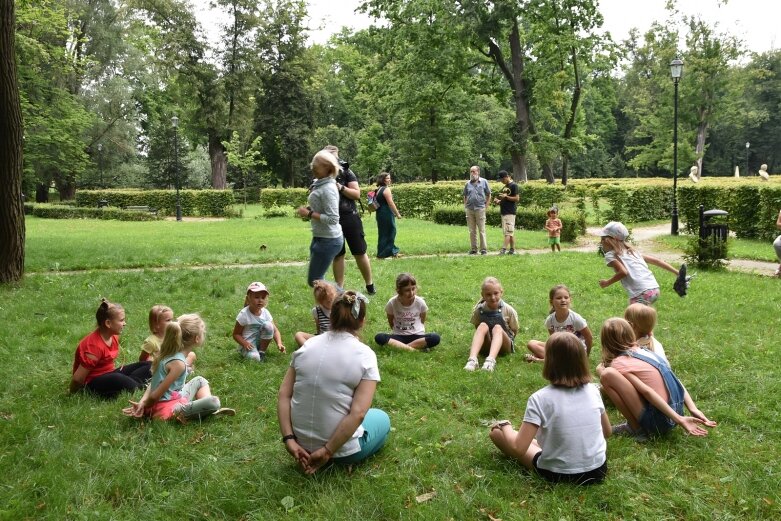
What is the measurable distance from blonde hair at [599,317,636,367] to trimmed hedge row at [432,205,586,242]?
11.9m

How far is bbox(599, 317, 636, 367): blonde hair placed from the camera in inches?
161

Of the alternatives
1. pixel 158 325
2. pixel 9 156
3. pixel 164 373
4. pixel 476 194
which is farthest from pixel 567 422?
pixel 476 194

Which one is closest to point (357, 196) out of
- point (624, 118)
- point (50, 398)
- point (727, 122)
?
point (50, 398)

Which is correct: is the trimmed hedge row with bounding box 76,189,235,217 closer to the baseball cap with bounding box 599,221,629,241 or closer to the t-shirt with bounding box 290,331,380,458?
the baseball cap with bounding box 599,221,629,241

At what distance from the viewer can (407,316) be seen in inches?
243

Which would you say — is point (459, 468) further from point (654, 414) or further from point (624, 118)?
point (624, 118)

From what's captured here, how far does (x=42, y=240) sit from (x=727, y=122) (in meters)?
52.8

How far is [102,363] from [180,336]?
40.4 inches

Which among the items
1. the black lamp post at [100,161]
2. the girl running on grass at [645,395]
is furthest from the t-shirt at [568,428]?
the black lamp post at [100,161]

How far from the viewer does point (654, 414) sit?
3.90 metres

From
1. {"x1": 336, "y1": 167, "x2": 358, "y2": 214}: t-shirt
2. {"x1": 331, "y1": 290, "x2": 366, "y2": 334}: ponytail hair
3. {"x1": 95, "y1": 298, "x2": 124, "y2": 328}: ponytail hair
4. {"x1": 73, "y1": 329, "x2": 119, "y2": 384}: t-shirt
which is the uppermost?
{"x1": 336, "y1": 167, "x2": 358, "y2": 214}: t-shirt

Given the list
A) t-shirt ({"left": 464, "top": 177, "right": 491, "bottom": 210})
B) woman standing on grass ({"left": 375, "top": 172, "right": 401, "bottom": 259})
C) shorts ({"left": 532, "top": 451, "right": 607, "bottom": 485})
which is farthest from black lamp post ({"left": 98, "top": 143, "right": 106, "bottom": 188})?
shorts ({"left": 532, "top": 451, "right": 607, "bottom": 485})

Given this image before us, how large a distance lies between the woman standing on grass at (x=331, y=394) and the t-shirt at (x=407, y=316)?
270 centimetres

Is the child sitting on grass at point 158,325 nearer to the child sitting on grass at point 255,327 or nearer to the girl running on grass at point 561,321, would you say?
the child sitting on grass at point 255,327
